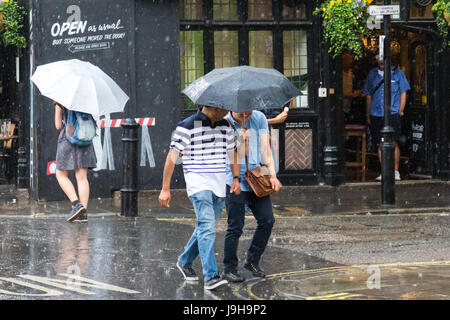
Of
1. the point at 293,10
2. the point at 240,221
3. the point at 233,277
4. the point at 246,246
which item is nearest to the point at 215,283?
the point at 233,277

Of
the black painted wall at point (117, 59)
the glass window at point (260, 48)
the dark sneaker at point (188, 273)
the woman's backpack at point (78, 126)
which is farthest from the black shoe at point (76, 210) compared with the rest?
the glass window at point (260, 48)

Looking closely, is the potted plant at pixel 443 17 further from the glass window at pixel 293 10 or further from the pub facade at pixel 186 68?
the glass window at pixel 293 10

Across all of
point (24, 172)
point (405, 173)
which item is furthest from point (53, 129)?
point (405, 173)

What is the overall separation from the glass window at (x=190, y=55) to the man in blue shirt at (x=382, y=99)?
323 cm

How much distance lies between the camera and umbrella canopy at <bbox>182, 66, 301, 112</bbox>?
8.26 m

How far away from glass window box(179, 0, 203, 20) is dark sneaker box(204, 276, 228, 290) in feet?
27.6

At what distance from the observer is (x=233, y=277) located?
28.6 feet

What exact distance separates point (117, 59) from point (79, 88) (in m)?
3.48

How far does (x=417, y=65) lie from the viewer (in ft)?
58.6

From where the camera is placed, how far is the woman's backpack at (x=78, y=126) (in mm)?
12305

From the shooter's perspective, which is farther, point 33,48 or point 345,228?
point 33,48
